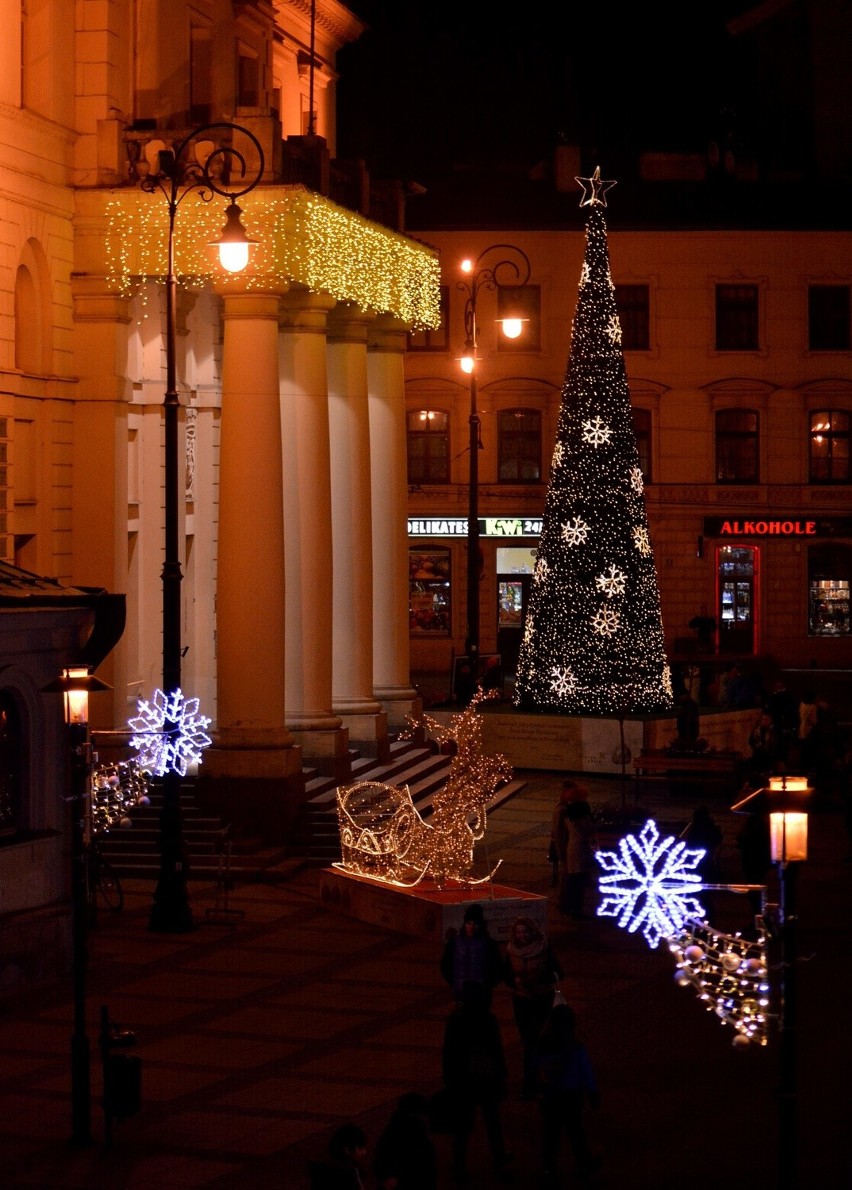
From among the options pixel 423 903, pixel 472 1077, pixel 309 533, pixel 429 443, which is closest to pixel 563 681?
pixel 309 533

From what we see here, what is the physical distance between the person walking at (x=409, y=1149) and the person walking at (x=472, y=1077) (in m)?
2.75

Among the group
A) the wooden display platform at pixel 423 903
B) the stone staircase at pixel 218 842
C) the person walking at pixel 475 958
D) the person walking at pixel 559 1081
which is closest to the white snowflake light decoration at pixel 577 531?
the stone staircase at pixel 218 842

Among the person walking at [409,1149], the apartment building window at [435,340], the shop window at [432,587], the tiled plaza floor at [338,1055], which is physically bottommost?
the tiled plaza floor at [338,1055]

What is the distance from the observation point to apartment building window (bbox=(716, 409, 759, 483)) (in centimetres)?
6012

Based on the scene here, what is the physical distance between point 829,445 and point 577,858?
121 feet

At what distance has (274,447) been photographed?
29594 mm

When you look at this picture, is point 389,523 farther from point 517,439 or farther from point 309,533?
point 517,439

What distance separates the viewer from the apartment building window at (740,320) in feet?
197

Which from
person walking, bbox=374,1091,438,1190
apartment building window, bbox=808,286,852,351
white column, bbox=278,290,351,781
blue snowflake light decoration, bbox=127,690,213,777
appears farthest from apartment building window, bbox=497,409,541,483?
person walking, bbox=374,1091,438,1190

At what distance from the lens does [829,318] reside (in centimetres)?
6053

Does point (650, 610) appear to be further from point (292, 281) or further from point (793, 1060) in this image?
point (793, 1060)

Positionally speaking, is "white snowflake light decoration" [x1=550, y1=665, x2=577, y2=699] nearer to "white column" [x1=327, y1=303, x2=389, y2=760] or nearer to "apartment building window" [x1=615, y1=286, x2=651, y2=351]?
"white column" [x1=327, y1=303, x2=389, y2=760]

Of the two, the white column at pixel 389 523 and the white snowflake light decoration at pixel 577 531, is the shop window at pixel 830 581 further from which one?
the white column at pixel 389 523

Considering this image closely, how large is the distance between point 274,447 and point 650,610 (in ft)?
33.1
